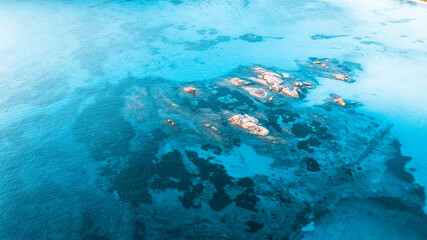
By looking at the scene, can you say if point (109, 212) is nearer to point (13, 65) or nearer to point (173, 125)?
point (173, 125)

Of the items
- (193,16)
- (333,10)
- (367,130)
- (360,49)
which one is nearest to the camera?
(367,130)

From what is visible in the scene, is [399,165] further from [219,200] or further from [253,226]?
[219,200]

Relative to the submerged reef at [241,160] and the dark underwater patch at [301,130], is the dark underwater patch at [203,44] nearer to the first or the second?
the submerged reef at [241,160]

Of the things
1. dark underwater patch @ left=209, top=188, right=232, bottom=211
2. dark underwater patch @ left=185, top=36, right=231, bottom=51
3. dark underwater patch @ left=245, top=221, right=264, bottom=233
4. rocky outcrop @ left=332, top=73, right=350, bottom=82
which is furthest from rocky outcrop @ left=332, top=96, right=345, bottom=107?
dark underwater patch @ left=185, top=36, right=231, bottom=51

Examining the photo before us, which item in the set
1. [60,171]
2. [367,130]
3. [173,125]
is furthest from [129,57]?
[367,130]

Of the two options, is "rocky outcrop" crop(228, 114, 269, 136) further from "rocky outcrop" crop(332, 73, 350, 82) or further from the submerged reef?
"rocky outcrop" crop(332, 73, 350, 82)

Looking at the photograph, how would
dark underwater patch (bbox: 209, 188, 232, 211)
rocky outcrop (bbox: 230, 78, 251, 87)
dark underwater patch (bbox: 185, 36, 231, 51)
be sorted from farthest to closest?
dark underwater patch (bbox: 185, 36, 231, 51) < rocky outcrop (bbox: 230, 78, 251, 87) < dark underwater patch (bbox: 209, 188, 232, 211)
